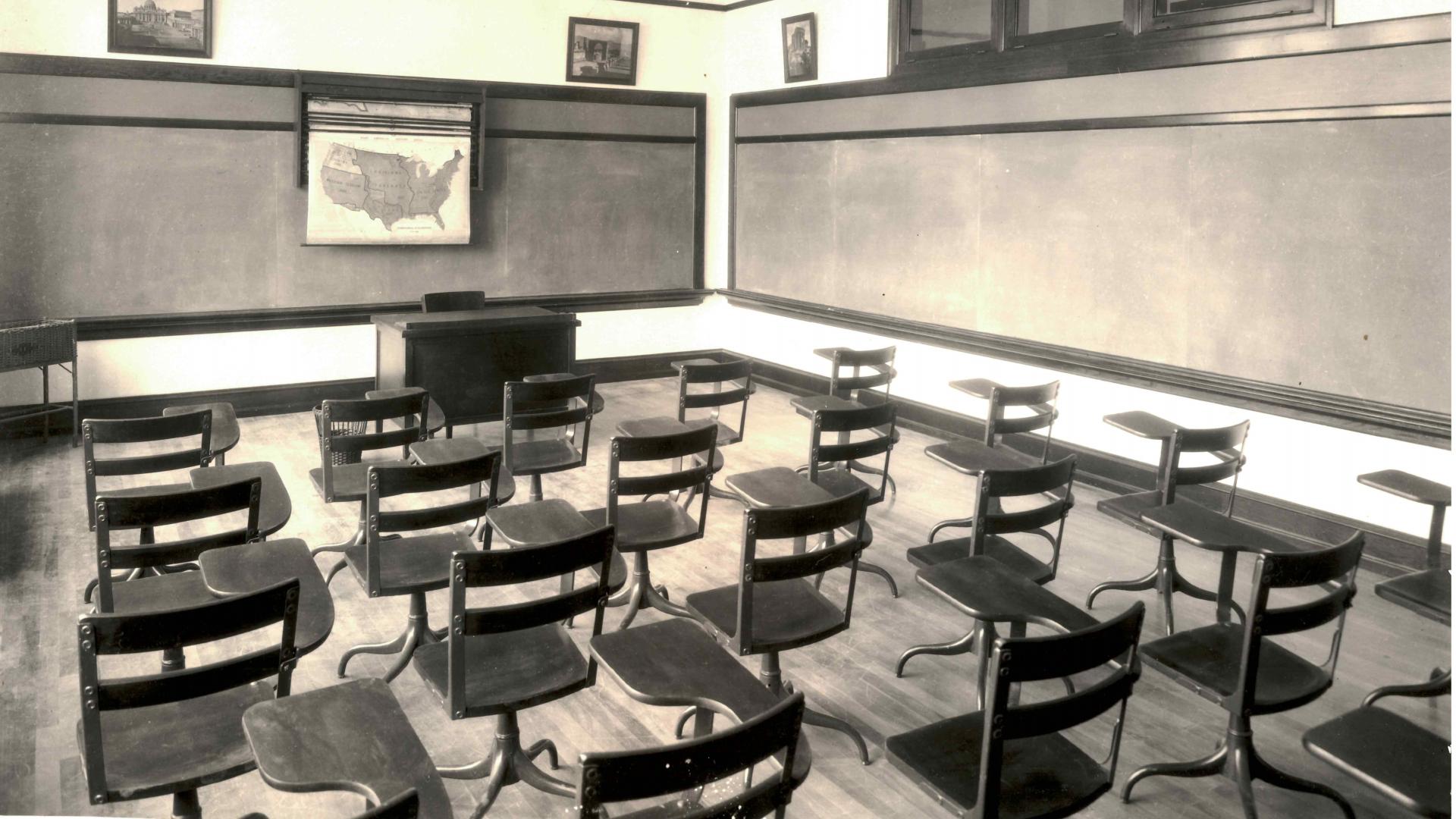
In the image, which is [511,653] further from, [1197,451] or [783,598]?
[1197,451]

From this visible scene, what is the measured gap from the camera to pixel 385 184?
784 cm

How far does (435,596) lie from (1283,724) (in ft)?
9.93

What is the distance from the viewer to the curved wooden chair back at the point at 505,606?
2570mm

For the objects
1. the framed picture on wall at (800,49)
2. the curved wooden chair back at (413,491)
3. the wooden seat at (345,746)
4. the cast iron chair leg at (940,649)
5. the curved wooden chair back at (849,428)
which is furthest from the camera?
the framed picture on wall at (800,49)

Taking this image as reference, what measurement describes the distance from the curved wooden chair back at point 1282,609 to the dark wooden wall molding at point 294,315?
6.65 metres

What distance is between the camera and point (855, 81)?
7.66 m

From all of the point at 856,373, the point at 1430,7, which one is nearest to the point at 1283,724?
the point at 1430,7

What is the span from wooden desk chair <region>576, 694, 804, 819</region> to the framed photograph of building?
684cm

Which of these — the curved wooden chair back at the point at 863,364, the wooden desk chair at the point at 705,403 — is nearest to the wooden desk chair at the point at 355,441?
the wooden desk chair at the point at 705,403

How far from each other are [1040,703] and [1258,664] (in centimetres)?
100

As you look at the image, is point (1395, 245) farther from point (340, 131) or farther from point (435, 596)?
point (340, 131)

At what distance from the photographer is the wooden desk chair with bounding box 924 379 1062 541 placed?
14.1 feet

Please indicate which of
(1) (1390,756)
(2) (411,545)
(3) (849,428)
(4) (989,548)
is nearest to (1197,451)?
(4) (989,548)

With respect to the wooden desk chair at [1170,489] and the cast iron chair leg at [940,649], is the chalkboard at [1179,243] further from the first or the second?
the cast iron chair leg at [940,649]
